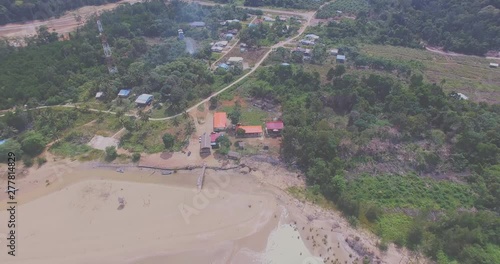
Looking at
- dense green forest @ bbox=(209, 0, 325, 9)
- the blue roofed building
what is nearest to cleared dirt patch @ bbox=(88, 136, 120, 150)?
the blue roofed building

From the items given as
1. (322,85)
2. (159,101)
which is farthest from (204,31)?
(322,85)

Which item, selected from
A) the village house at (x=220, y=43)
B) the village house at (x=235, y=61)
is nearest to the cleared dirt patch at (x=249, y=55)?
the village house at (x=235, y=61)

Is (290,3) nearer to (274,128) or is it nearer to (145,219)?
(274,128)

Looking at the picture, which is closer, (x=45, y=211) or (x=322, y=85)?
(x=45, y=211)

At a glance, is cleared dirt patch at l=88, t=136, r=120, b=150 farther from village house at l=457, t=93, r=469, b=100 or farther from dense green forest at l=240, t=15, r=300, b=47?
village house at l=457, t=93, r=469, b=100

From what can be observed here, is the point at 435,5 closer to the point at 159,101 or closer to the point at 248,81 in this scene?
the point at 248,81

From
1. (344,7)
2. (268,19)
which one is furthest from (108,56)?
(344,7)
